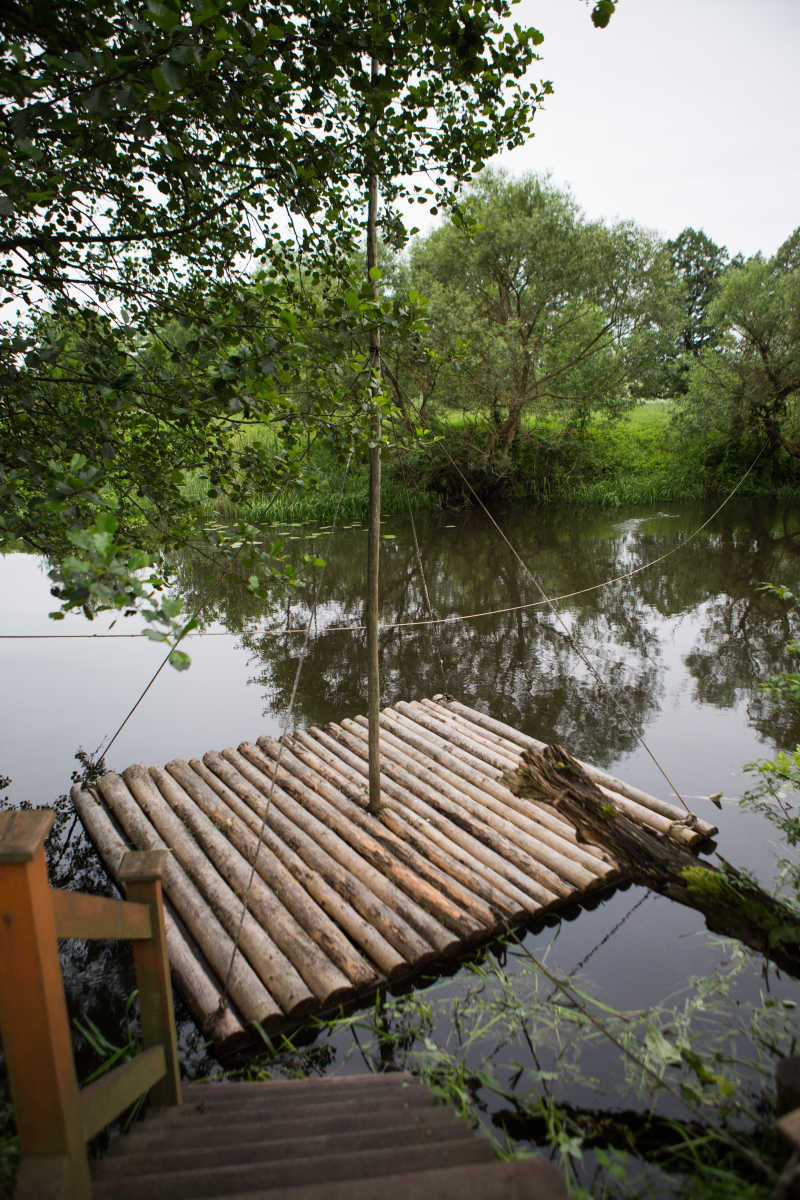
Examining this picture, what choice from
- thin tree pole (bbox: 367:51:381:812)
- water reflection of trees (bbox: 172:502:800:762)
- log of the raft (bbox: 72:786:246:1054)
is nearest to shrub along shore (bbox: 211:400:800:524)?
water reflection of trees (bbox: 172:502:800:762)

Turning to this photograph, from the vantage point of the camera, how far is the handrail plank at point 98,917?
5.25 ft

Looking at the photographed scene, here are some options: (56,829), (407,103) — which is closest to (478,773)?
(56,829)

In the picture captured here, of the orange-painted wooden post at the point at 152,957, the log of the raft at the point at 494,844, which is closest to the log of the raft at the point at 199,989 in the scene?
the orange-painted wooden post at the point at 152,957

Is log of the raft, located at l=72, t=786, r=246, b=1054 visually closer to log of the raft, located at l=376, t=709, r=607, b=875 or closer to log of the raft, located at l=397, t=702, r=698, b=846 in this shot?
log of the raft, located at l=376, t=709, r=607, b=875

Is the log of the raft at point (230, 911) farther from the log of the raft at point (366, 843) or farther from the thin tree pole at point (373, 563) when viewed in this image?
the thin tree pole at point (373, 563)

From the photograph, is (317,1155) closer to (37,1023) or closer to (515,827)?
(37,1023)

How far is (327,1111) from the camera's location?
2.20 metres

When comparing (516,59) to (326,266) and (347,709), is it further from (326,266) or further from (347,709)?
(347,709)

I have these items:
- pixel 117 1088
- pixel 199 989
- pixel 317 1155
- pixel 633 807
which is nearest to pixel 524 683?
pixel 633 807

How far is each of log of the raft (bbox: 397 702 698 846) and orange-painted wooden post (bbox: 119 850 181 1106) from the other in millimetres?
3880

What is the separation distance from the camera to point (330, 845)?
473 centimetres

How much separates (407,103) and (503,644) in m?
7.86

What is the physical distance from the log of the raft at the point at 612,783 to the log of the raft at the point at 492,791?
64 cm

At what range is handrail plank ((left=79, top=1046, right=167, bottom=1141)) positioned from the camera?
5.27 ft
